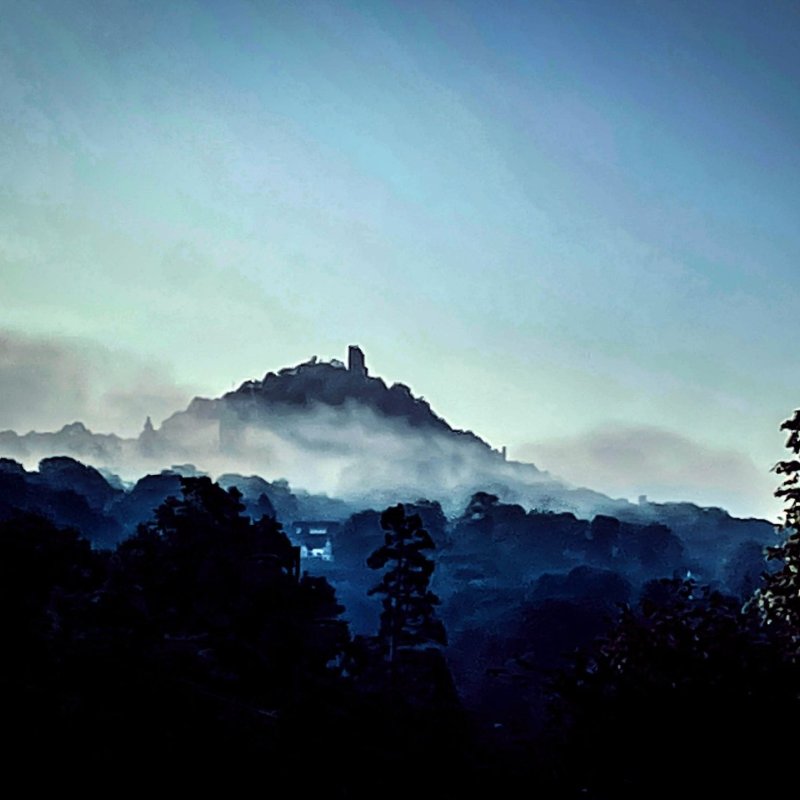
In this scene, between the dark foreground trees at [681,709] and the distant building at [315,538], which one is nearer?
the dark foreground trees at [681,709]

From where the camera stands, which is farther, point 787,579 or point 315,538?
point 315,538

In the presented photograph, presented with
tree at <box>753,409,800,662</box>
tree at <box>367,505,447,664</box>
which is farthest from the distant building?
tree at <box>753,409,800,662</box>

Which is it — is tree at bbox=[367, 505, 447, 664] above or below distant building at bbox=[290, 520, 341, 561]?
below

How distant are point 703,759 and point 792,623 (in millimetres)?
3837

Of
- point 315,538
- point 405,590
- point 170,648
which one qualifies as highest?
point 315,538

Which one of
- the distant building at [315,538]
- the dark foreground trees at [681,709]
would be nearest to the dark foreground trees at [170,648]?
the dark foreground trees at [681,709]

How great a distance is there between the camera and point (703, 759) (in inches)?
433

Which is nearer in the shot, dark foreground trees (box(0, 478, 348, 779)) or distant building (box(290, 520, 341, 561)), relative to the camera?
dark foreground trees (box(0, 478, 348, 779))

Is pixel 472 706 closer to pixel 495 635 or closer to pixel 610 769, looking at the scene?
pixel 495 635

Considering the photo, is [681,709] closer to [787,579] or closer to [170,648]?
[787,579]

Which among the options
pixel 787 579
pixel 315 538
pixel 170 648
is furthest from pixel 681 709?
pixel 315 538

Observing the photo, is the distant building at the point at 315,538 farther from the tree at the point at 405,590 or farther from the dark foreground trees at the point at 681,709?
the dark foreground trees at the point at 681,709

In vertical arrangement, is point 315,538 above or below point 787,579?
above

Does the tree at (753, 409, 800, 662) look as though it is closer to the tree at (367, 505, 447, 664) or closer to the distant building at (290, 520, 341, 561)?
the tree at (367, 505, 447, 664)
